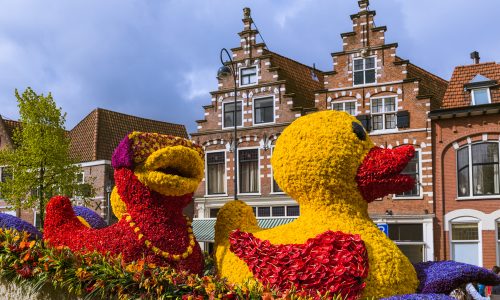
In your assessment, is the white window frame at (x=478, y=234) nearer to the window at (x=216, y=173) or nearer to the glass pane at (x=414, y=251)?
the glass pane at (x=414, y=251)

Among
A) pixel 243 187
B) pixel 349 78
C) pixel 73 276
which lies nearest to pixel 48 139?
pixel 243 187

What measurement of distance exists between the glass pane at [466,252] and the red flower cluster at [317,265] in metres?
14.1

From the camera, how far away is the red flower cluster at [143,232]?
5.66m

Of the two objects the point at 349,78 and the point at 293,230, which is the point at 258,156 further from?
the point at 293,230

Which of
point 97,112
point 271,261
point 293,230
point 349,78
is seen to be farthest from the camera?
point 97,112

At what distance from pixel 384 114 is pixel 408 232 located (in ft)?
12.9

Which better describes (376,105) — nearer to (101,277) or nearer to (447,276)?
(447,276)

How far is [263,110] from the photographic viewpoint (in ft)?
70.2

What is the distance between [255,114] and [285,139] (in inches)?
622

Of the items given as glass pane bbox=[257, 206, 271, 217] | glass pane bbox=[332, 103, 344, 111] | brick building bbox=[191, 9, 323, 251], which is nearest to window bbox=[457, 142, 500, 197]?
glass pane bbox=[332, 103, 344, 111]

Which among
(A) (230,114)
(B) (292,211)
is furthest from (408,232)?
(A) (230,114)

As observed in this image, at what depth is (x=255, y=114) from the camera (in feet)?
70.5

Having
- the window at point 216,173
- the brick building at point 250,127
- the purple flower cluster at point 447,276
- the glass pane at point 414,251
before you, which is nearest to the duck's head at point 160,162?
the purple flower cluster at point 447,276

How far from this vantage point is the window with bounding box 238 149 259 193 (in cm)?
2111
